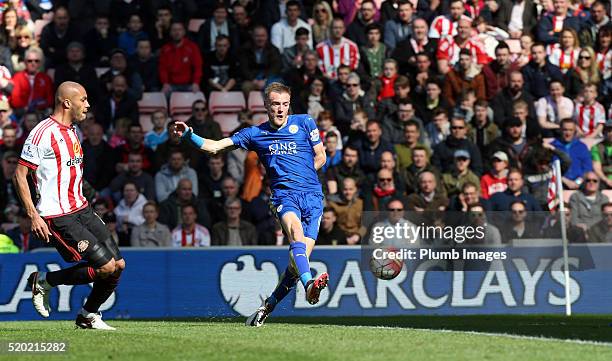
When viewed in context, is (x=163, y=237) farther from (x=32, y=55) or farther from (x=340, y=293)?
(x=32, y=55)

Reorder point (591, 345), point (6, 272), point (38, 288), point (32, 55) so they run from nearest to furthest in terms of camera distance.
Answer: point (591, 345), point (38, 288), point (6, 272), point (32, 55)

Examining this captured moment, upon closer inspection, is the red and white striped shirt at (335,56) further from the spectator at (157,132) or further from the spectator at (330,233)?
the spectator at (330,233)

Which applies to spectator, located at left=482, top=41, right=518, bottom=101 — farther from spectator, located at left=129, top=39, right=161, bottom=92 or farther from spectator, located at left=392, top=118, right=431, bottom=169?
spectator, located at left=129, top=39, right=161, bottom=92

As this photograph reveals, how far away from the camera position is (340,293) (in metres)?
18.0

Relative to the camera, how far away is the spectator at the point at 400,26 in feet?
74.5

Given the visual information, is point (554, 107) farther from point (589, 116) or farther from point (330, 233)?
point (330, 233)

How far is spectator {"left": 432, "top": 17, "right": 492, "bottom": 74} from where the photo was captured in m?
22.4

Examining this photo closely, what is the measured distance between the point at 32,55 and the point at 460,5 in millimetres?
7530

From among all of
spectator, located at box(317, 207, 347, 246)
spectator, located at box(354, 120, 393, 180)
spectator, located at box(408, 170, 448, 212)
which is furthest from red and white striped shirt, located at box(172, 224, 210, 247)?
spectator, located at box(408, 170, 448, 212)

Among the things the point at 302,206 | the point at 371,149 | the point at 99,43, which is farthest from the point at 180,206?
the point at 302,206

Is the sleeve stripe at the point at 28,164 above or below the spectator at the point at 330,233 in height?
above

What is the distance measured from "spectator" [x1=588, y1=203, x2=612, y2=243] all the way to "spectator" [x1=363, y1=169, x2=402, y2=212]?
9.54 feet

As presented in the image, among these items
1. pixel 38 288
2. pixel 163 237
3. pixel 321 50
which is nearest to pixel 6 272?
pixel 163 237

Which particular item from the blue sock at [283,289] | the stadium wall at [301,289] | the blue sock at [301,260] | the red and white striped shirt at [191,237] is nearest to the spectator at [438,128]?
the stadium wall at [301,289]
